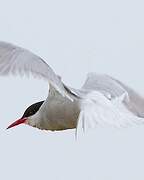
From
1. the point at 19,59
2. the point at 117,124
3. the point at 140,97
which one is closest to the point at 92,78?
the point at 140,97

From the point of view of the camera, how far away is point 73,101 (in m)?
4.63

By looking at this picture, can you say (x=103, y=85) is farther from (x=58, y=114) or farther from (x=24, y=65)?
(x=24, y=65)

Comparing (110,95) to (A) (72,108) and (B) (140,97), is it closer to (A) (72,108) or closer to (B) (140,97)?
(A) (72,108)

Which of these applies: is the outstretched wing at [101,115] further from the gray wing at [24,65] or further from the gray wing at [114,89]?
the gray wing at [114,89]

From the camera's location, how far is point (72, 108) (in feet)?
15.6

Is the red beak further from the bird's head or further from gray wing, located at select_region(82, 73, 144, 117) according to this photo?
gray wing, located at select_region(82, 73, 144, 117)

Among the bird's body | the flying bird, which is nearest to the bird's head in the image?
the flying bird

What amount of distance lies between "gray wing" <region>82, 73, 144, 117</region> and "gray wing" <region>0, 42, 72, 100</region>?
46cm

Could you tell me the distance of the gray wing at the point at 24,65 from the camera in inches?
163

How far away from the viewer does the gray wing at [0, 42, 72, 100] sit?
4.14 m

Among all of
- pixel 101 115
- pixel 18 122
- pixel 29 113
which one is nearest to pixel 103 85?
pixel 29 113

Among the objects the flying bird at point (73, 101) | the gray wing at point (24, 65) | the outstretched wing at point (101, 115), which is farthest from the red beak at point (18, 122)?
the outstretched wing at point (101, 115)

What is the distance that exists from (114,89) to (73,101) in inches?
18.8

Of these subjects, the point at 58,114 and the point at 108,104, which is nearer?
the point at 108,104
